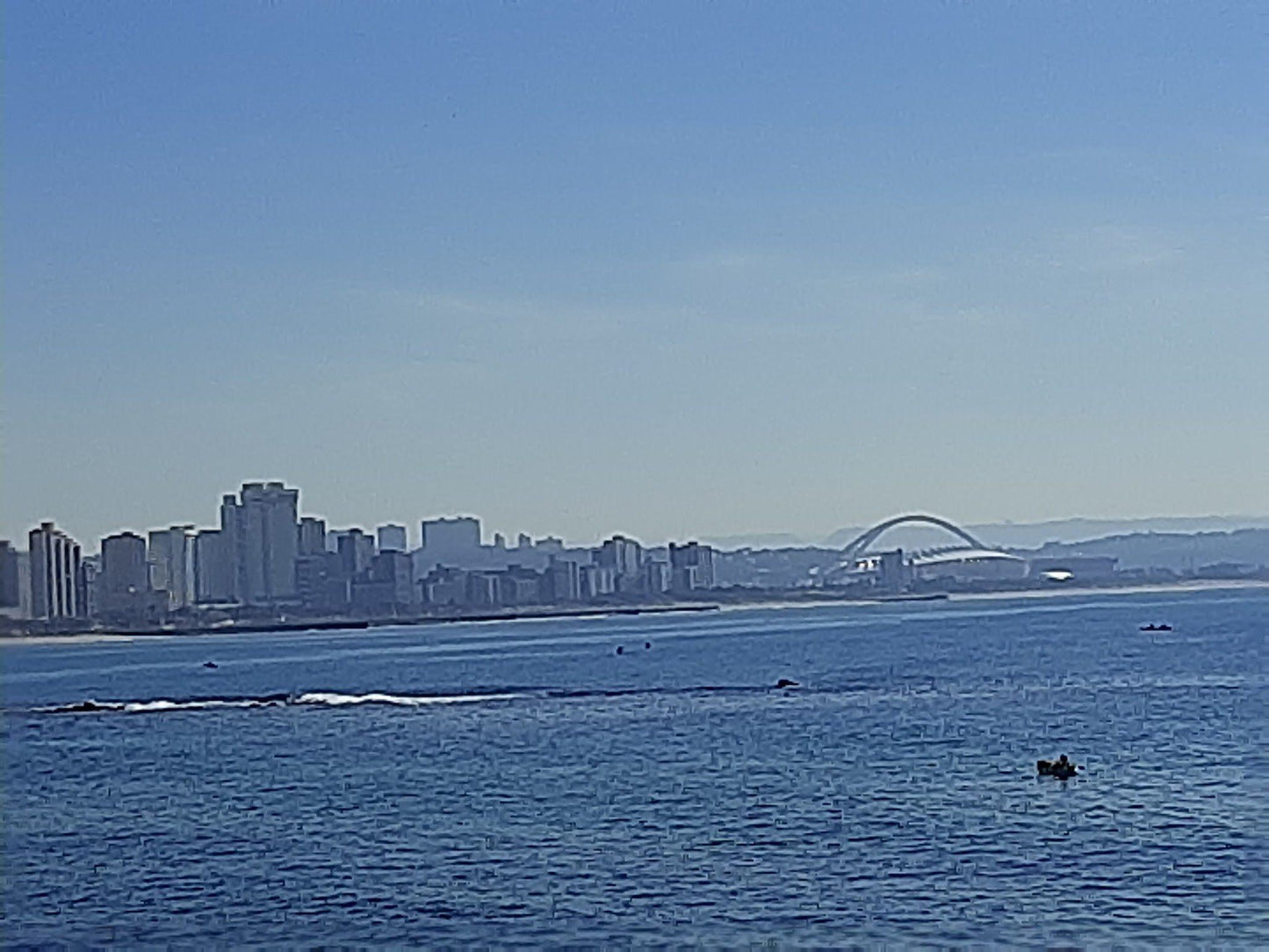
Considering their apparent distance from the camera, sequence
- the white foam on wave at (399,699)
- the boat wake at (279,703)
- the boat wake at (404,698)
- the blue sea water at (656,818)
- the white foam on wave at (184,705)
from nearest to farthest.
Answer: the blue sea water at (656,818) < the white foam on wave at (399,699) < the boat wake at (404,698) < the boat wake at (279,703) < the white foam on wave at (184,705)

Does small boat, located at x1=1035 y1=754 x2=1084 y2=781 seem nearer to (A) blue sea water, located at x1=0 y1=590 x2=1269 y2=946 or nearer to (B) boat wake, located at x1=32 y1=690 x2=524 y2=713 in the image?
(A) blue sea water, located at x1=0 y1=590 x2=1269 y2=946

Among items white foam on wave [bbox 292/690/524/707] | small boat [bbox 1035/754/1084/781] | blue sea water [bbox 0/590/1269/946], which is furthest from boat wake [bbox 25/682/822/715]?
small boat [bbox 1035/754/1084/781]

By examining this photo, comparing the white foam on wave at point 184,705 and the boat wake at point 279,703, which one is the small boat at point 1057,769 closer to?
the boat wake at point 279,703

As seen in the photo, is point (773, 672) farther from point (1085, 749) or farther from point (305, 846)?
point (305, 846)

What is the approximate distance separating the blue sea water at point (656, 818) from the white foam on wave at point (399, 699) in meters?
0.80

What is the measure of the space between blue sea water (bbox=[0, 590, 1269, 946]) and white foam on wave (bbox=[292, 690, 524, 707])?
796 mm

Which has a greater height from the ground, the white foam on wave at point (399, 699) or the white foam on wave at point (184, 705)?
the white foam on wave at point (399, 699)

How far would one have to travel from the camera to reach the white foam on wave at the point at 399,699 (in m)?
112

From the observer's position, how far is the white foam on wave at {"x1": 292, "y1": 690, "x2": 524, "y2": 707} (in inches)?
4399

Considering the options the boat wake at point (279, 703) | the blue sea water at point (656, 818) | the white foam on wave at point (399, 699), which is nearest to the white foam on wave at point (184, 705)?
the boat wake at point (279, 703)

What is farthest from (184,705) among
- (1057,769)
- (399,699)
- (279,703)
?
(1057,769)

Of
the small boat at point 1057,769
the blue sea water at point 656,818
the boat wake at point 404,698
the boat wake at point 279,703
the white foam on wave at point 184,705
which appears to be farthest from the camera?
the white foam on wave at point 184,705

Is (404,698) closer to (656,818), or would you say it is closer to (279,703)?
(279,703)

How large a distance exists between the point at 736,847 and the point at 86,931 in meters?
15.4
